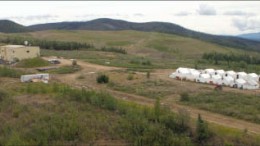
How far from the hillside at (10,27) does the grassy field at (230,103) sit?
460 ft

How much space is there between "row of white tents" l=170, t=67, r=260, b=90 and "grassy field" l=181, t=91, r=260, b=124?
4.20 metres

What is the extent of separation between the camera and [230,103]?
2752 cm

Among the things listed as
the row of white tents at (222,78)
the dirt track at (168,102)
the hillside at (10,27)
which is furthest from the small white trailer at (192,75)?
the hillside at (10,27)

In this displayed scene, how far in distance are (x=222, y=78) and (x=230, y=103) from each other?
29.1 ft

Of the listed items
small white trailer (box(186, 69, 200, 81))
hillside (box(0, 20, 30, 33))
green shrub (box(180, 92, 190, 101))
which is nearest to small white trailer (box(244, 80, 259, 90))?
small white trailer (box(186, 69, 200, 81))

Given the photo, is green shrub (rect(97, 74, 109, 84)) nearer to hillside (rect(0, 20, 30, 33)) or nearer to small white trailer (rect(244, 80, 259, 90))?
small white trailer (rect(244, 80, 259, 90))

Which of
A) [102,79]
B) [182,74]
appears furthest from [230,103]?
[102,79]

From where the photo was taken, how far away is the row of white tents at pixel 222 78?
34688 millimetres

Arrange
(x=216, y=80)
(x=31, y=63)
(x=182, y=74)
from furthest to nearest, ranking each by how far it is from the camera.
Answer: (x=31, y=63)
(x=182, y=74)
(x=216, y=80)

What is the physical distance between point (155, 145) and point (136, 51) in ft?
230

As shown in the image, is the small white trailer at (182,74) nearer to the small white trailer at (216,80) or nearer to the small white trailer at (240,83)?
the small white trailer at (216,80)

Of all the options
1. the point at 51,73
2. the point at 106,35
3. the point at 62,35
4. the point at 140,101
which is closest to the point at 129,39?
the point at 106,35

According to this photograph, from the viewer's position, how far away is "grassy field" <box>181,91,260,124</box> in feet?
82.1

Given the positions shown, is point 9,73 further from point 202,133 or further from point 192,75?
point 202,133
